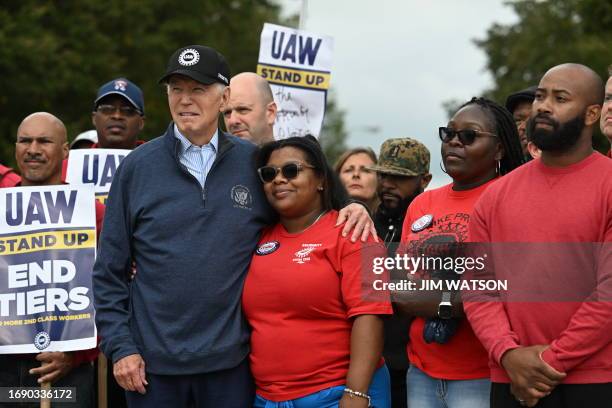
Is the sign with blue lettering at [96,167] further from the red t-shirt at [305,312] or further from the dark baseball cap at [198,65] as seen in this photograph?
the red t-shirt at [305,312]

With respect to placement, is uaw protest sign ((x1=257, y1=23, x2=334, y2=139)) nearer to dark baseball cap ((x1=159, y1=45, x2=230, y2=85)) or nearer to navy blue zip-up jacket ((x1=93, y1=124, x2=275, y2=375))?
Answer: dark baseball cap ((x1=159, y1=45, x2=230, y2=85))

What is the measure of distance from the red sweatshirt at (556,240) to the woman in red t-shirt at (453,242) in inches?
11.5

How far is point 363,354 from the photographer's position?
17.9ft

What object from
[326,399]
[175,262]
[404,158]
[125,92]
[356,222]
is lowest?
[326,399]

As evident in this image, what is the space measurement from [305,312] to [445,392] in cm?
85

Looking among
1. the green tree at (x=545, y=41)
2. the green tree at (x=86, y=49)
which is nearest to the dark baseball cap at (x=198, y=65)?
the green tree at (x=86, y=49)

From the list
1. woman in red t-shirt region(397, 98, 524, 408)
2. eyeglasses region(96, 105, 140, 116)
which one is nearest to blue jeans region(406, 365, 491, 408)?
woman in red t-shirt region(397, 98, 524, 408)

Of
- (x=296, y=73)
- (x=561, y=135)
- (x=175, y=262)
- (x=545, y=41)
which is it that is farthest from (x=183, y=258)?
(x=545, y=41)

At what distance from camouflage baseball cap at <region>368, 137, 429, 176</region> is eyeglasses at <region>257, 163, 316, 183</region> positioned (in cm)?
144

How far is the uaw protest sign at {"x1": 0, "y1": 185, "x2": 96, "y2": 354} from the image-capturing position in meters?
6.58

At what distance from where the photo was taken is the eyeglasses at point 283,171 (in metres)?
5.73

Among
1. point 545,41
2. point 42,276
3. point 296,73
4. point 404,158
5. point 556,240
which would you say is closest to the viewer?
point 556,240

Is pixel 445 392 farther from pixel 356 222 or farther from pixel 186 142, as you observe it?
pixel 186 142

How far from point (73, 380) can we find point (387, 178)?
8.11 ft
